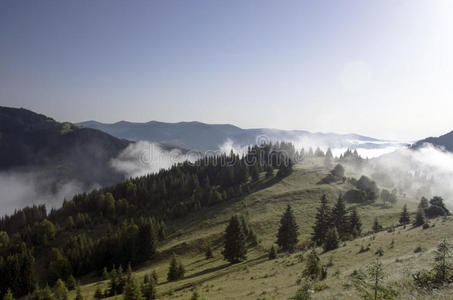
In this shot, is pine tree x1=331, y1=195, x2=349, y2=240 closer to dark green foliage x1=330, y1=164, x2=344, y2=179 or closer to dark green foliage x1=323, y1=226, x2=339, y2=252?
dark green foliage x1=323, y1=226, x2=339, y2=252

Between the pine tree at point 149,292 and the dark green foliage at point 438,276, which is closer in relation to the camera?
the dark green foliage at point 438,276

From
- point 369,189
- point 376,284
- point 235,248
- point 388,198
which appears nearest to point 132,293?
point 376,284

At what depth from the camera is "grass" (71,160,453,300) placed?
75.4 feet

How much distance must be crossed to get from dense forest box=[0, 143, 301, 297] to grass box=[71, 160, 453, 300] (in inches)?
316

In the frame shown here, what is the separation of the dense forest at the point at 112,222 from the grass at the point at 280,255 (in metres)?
8.02

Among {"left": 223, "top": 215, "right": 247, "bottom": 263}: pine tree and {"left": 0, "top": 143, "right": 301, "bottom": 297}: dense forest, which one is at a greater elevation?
{"left": 223, "top": 215, "right": 247, "bottom": 263}: pine tree

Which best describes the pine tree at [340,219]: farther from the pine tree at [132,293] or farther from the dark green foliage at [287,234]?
the pine tree at [132,293]

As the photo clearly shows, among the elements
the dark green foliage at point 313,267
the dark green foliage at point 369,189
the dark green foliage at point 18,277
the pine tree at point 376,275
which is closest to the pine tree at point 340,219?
the dark green foliage at point 313,267

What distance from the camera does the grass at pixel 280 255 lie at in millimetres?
22970

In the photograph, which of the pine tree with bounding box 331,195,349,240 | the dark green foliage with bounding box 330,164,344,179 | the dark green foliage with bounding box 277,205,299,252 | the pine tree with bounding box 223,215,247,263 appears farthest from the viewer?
the dark green foliage with bounding box 330,164,344,179

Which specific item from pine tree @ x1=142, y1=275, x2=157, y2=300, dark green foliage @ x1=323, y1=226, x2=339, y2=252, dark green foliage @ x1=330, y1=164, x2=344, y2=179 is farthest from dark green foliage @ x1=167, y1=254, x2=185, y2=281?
dark green foliage @ x1=330, y1=164, x2=344, y2=179

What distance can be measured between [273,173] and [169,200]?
216 feet

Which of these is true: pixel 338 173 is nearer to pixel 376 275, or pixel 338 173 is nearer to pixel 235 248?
pixel 235 248

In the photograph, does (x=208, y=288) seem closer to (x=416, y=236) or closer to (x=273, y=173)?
(x=416, y=236)
